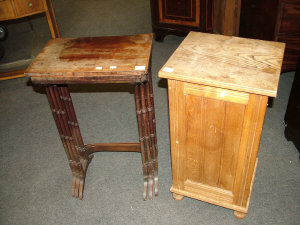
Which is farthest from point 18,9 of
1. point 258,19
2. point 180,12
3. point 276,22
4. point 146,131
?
point 276,22

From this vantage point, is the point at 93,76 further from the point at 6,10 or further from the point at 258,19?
the point at 6,10

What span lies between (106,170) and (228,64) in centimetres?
118

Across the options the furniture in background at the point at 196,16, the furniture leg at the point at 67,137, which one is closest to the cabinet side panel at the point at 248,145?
the furniture leg at the point at 67,137

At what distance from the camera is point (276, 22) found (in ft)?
8.32

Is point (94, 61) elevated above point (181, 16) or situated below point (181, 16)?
above

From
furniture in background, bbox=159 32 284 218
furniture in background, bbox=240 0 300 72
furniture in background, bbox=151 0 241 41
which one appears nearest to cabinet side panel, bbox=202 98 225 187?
furniture in background, bbox=159 32 284 218

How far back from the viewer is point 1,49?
140 inches

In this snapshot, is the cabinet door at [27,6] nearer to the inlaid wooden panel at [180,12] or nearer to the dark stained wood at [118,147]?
the inlaid wooden panel at [180,12]

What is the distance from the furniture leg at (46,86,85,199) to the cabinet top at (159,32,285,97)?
2.14 feet

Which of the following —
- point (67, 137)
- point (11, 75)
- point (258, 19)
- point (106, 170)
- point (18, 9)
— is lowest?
point (106, 170)

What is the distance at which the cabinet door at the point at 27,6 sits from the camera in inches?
117

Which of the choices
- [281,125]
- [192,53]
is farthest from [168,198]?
[281,125]

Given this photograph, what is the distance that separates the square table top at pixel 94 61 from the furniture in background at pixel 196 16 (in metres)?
1.55

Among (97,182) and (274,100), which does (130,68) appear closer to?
(97,182)
